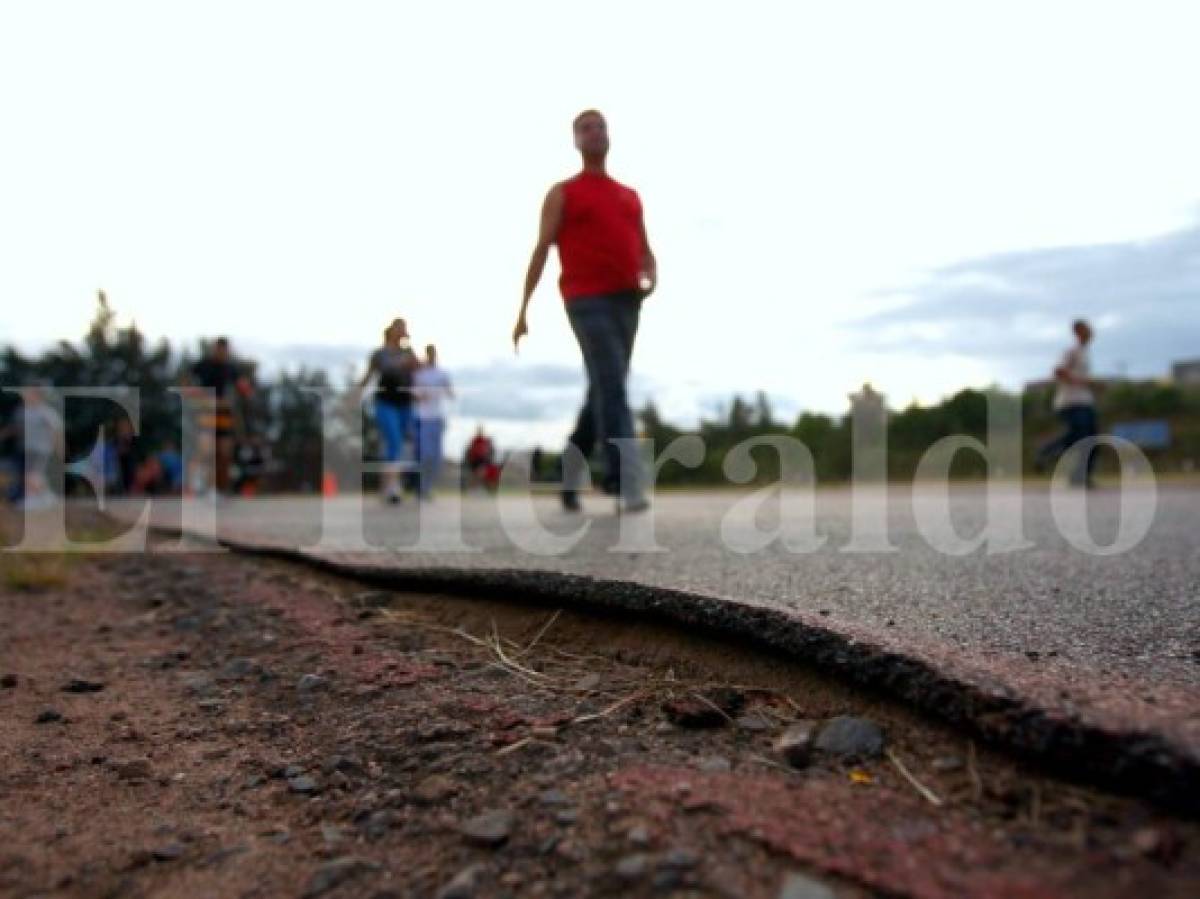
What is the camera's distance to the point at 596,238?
5.55 meters

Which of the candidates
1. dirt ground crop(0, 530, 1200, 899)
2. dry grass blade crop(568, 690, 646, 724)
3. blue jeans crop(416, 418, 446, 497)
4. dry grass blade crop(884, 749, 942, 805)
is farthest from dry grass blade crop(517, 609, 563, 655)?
blue jeans crop(416, 418, 446, 497)

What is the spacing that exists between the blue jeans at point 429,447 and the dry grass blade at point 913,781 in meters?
9.08

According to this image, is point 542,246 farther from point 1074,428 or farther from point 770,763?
point 1074,428

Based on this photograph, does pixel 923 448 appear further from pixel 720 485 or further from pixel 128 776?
pixel 128 776

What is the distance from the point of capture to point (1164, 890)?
1067 mm

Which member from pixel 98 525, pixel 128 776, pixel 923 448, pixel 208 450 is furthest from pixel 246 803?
pixel 923 448

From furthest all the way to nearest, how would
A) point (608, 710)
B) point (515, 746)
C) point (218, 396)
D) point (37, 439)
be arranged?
point (37, 439), point (218, 396), point (608, 710), point (515, 746)

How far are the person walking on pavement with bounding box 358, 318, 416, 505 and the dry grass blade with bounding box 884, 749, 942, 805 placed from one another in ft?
28.5

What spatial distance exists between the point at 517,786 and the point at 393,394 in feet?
30.6

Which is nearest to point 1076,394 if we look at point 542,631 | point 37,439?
point 542,631

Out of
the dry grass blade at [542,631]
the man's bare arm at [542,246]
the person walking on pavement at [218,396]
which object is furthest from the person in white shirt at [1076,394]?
the dry grass blade at [542,631]

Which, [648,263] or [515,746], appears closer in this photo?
[515,746]

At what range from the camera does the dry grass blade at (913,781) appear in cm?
139

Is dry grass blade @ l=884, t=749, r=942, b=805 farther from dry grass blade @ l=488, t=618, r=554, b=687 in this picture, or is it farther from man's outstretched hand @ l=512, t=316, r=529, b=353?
man's outstretched hand @ l=512, t=316, r=529, b=353
